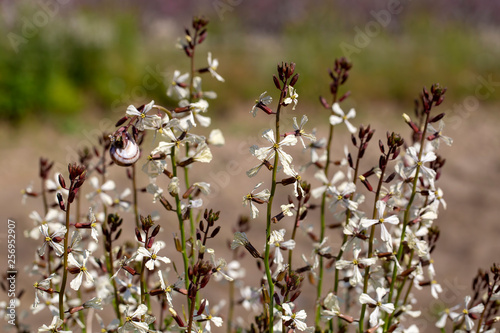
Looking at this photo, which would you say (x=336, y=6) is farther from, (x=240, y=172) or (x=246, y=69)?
(x=240, y=172)

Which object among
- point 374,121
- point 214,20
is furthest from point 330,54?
point 214,20

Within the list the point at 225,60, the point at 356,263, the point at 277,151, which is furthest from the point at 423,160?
the point at 225,60

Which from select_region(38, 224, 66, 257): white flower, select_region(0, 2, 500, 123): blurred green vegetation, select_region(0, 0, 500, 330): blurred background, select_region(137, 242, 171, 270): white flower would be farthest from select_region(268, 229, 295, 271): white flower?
select_region(0, 2, 500, 123): blurred green vegetation

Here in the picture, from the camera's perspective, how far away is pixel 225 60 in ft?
27.7

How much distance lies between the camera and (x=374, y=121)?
7.47m

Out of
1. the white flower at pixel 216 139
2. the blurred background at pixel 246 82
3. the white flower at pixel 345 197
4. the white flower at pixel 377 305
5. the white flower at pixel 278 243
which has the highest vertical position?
the blurred background at pixel 246 82

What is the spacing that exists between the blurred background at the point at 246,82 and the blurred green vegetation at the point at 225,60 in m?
0.02

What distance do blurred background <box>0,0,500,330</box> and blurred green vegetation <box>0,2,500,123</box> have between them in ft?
0.06

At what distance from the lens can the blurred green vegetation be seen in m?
6.77

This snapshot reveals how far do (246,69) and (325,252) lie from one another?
6.62 meters

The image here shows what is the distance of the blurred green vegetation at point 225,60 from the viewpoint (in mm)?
6770

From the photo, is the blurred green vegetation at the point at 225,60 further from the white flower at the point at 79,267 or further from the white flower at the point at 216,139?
the white flower at the point at 79,267

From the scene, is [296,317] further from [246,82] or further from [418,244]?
[246,82]

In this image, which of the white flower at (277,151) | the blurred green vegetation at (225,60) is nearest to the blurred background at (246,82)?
the blurred green vegetation at (225,60)
